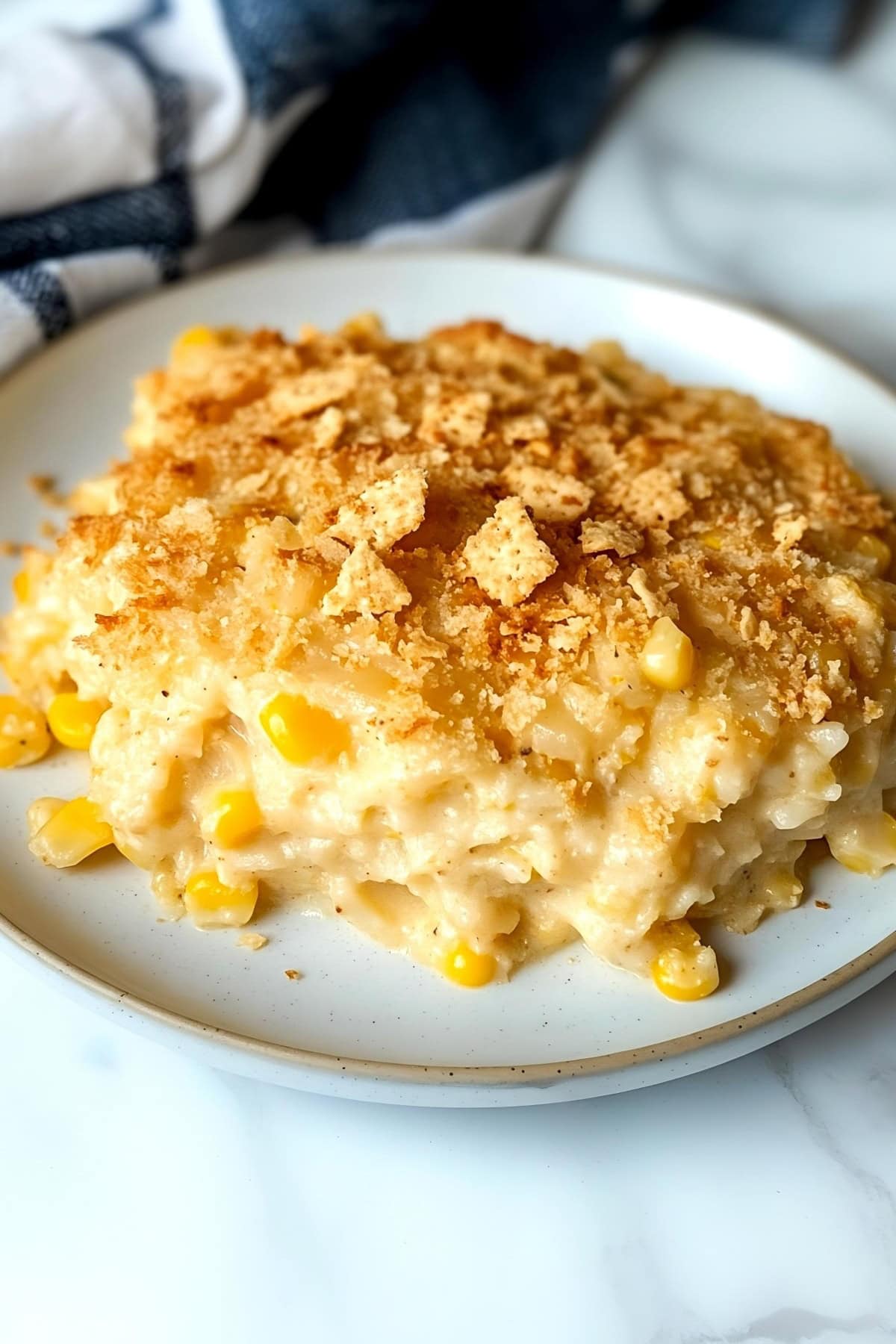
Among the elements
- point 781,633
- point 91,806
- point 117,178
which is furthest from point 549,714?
point 117,178

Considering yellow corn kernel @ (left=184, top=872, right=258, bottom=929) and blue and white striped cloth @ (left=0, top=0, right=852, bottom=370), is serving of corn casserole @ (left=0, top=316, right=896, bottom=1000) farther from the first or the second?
blue and white striped cloth @ (left=0, top=0, right=852, bottom=370)

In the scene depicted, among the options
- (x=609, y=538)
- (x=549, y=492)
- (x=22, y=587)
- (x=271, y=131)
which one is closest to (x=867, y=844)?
(x=609, y=538)

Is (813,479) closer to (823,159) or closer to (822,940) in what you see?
(822,940)

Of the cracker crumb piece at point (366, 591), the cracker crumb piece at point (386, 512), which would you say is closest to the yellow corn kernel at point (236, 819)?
the cracker crumb piece at point (366, 591)

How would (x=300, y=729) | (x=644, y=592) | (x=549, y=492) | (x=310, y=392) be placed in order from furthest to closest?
(x=310, y=392), (x=549, y=492), (x=644, y=592), (x=300, y=729)

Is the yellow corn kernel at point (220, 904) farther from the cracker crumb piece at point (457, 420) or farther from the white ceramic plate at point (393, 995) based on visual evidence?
the cracker crumb piece at point (457, 420)

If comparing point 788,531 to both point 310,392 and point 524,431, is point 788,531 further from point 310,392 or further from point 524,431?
point 310,392
